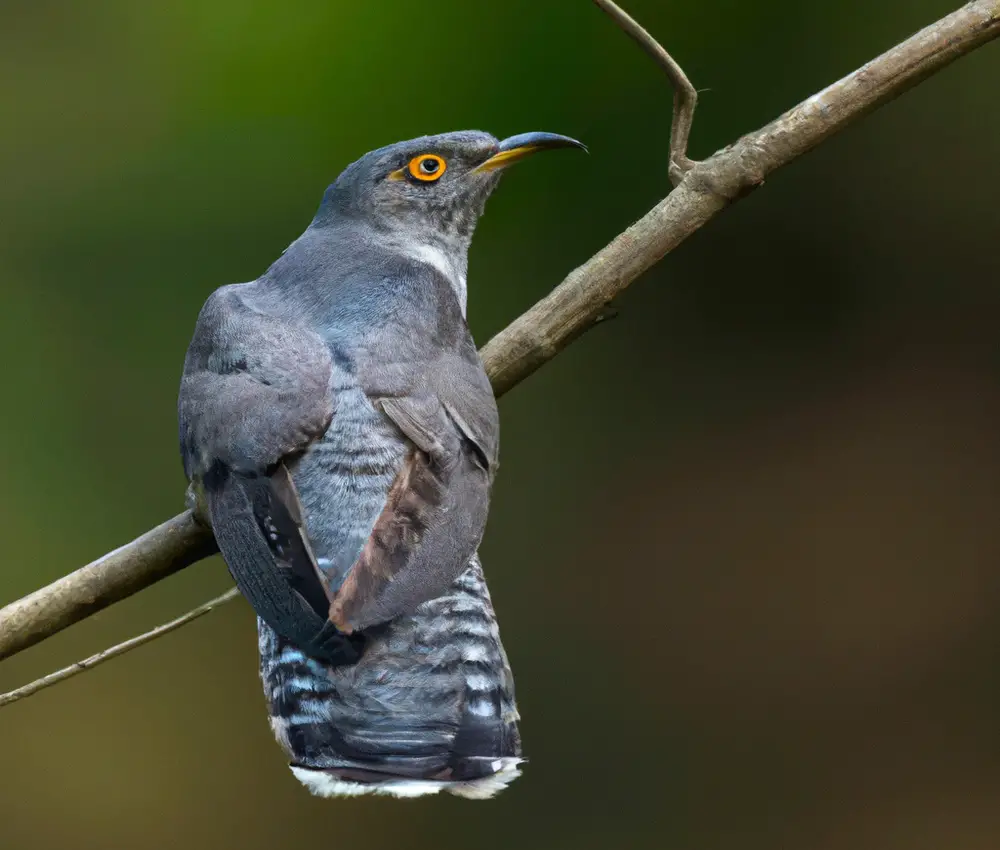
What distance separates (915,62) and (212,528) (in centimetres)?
217

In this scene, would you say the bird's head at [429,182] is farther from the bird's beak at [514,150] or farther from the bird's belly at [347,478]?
the bird's belly at [347,478]

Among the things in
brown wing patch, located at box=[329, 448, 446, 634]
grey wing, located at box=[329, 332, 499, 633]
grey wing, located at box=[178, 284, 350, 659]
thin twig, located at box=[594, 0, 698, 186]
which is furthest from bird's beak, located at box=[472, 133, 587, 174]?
brown wing patch, located at box=[329, 448, 446, 634]

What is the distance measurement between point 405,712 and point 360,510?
49 cm

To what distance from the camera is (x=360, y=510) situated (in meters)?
3.09

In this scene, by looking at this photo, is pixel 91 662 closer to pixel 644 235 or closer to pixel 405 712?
pixel 405 712

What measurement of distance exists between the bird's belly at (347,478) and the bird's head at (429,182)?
1187 millimetres

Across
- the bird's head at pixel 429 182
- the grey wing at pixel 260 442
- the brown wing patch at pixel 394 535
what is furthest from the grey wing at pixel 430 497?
the bird's head at pixel 429 182

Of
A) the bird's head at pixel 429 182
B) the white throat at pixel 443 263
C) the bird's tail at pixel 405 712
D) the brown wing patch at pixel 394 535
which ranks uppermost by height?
the bird's head at pixel 429 182

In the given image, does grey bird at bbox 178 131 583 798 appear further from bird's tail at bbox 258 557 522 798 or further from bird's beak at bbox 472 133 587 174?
bird's beak at bbox 472 133 587 174

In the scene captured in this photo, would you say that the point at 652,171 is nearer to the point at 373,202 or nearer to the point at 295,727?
the point at 373,202

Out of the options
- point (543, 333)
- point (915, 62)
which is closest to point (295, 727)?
point (543, 333)

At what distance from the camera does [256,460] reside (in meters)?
3.13

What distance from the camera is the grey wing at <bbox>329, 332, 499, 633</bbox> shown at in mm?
2865

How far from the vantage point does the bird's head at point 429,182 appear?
4285mm
